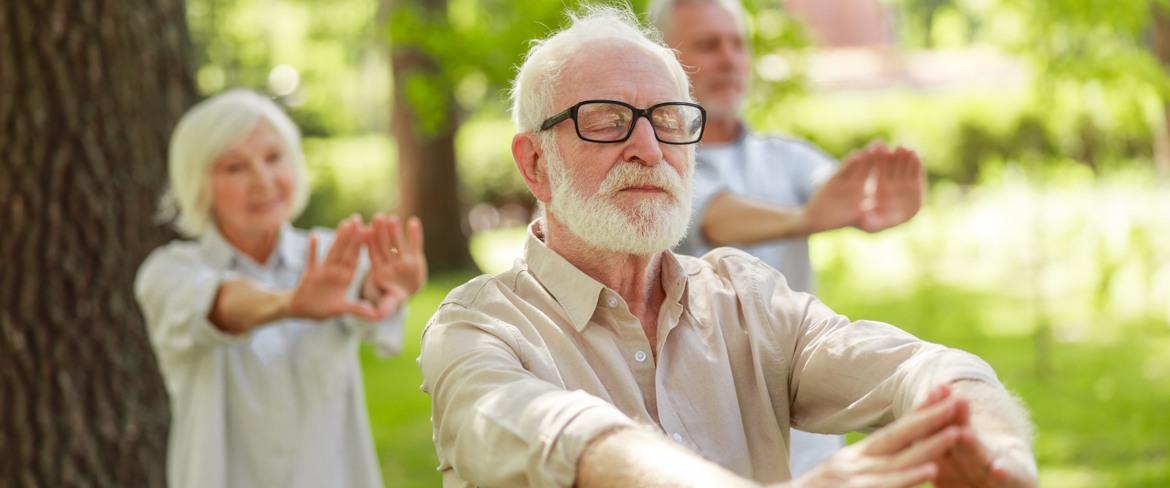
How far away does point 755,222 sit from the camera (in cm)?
421

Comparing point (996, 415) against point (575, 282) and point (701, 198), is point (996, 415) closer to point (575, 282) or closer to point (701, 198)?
point (575, 282)

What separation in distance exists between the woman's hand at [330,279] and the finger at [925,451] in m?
2.16

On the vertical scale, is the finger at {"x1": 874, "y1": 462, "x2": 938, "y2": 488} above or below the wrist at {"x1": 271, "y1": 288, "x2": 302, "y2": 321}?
above

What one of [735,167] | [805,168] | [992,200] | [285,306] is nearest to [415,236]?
[285,306]

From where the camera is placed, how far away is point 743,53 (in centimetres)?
482

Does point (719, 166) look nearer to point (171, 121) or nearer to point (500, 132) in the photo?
point (171, 121)

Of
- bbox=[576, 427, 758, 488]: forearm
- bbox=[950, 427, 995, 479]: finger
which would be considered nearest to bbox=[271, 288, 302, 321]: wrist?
bbox=[576, 427, 758, 488]: forearm

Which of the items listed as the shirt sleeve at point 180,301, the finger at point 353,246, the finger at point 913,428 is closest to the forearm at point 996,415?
the finger at point 913,428

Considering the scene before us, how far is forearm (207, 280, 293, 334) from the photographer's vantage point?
159 inches

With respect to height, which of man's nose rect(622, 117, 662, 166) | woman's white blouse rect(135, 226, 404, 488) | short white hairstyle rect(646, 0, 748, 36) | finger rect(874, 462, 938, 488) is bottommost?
woman's white blouse rect(135, 226, 404, 488)

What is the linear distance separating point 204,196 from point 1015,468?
3053 millimetres

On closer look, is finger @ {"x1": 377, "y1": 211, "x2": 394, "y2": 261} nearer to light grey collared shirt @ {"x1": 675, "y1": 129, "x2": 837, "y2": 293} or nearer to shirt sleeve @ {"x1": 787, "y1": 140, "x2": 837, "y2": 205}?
light grey collared shirt @ {"x1": 675, "y1": 129, "x2": 837, "y2": 293}

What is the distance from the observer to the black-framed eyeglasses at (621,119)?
107 inches

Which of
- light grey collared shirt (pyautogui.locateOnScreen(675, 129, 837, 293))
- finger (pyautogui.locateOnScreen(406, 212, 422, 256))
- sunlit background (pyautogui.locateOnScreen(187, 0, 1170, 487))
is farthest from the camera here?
sunlit background (pyautogui.locateOnScreen(187, 0, 1170, 487))
